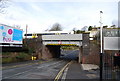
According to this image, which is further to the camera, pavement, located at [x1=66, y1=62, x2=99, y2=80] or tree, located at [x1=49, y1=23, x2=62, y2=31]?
tree, located at [x1=49, y1=23, x2=62, y2=31]

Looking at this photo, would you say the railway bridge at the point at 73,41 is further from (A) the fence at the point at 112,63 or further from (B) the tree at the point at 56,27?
(B) the tree at the point at 56,27

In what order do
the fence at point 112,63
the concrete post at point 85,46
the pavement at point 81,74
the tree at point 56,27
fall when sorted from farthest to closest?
the tree at point 56,27, the concrete post at point 85,46, the pavement at point 81,74, the fence at point 112,63

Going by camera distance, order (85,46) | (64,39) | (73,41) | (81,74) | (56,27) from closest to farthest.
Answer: (81,74) → (85,46) → (73,41) → (64,39) → (56,27)

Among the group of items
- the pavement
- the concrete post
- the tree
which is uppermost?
the tree

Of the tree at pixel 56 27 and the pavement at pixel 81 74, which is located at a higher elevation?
the tree at pixel 56 27

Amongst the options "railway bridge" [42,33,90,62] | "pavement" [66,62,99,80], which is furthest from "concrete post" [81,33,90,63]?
"pavement" [66,62,99,80]

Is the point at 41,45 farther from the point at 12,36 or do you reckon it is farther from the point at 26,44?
the point at 12,36

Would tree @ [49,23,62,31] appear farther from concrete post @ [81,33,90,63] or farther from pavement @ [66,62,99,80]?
pavement @ [66,62,99,80]

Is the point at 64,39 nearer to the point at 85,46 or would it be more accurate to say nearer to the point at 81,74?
the point at 85,46

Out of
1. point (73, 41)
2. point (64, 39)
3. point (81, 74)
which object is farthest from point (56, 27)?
point (81, 74)

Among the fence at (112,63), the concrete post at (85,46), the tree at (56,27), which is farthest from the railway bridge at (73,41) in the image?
the tree at (56,27)

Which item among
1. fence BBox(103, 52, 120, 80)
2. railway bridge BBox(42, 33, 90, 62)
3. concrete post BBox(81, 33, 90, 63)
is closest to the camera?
fence BBox(103, 52, 120, 80)

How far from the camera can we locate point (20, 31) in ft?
128

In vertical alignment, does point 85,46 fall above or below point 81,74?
above
